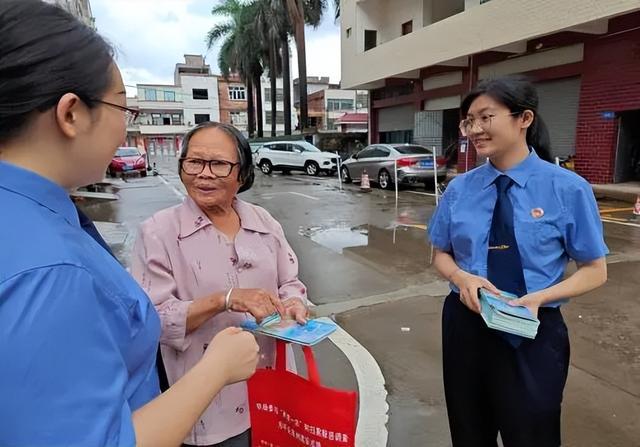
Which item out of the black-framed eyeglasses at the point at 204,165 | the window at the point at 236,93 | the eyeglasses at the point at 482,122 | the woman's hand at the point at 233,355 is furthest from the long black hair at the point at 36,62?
the window at the point at 236,93

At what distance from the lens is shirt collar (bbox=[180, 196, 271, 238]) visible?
1563 millimetres

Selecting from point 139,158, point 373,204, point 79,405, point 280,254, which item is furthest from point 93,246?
point 139,158

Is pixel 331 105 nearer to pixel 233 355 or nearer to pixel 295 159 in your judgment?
pixel 295 159

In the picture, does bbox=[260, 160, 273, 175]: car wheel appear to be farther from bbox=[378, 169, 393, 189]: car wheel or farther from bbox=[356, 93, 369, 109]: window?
bbox=[356, 93, 369, 109]: window

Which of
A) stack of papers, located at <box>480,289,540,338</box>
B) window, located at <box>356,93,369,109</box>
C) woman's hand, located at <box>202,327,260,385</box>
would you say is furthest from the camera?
window, located at <box>356,93,369,109</box>

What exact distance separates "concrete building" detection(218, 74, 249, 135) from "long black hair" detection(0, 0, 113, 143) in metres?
57.9

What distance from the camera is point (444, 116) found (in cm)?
1791

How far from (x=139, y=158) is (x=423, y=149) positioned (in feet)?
46.9

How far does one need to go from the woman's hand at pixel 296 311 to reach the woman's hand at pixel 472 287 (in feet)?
1.96

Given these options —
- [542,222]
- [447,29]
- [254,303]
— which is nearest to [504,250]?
[542,222]

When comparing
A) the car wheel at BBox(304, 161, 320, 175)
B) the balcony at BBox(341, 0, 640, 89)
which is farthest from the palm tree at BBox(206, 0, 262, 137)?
the car wheel at BBox(304, 161, 320, 175)

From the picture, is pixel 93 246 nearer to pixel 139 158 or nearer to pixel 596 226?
pixel 596 226

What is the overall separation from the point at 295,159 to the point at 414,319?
1774 centimetres

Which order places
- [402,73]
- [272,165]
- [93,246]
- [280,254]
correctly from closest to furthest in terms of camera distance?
[93,246], [280,254], [402,73], [272,165]
